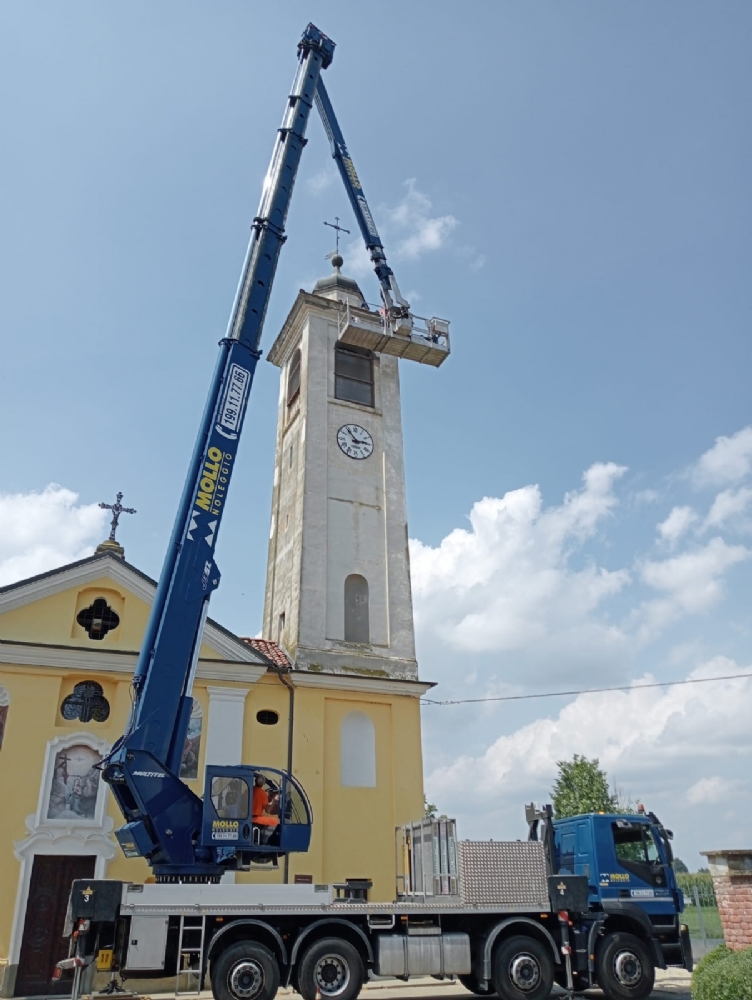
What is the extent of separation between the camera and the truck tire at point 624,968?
13977 mm

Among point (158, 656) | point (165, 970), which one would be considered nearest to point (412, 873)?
point (165, 970)

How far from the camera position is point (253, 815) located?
43.3 ft

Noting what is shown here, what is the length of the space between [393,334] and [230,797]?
1792 centimetres

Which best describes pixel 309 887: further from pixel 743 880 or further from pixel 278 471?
pixel 278 471

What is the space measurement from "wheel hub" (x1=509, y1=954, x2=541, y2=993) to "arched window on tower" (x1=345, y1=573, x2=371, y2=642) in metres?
11.4

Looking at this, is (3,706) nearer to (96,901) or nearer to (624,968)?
(96,901)

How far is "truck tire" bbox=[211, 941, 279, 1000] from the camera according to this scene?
11.8 metres

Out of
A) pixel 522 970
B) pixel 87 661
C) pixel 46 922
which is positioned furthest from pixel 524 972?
pixel 87 661

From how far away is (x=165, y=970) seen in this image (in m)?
11.7

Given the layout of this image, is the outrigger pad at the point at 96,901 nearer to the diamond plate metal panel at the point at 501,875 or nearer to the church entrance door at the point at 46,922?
the diamond plate metal panel at the point at 501,875

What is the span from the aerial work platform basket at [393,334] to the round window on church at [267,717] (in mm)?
12671

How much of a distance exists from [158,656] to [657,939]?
10373 millimetres

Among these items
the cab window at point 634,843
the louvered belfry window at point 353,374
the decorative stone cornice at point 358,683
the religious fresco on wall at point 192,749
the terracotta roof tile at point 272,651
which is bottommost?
the cab window at point 634,843

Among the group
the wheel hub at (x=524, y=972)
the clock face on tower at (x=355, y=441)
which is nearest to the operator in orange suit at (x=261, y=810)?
the wheel hub at (x=524, y=972)
